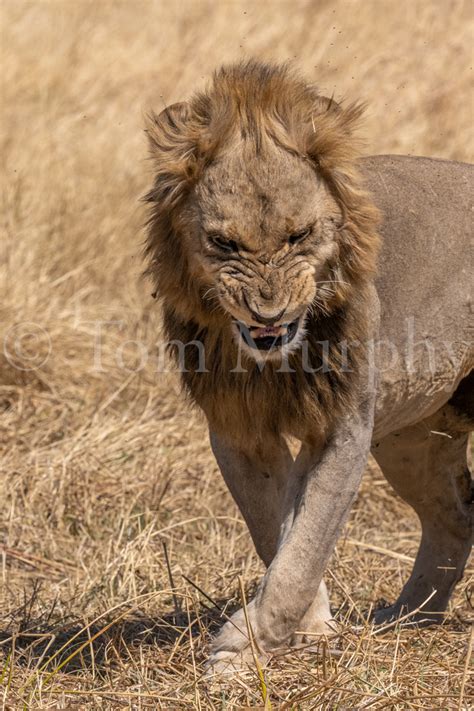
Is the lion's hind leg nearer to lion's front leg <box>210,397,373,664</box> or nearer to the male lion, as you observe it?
the male lion

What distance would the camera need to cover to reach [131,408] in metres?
7.24

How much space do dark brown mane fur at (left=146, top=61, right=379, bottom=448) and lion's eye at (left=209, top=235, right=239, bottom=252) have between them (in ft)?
0.61

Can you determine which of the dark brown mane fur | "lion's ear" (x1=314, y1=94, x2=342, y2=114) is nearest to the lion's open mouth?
the dark brown mane fur

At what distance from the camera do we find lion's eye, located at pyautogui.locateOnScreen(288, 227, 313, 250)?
141 inches

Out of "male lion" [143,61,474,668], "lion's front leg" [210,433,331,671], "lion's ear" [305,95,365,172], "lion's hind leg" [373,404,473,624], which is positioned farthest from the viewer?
"lion's hind leg" [373,404,473,624]

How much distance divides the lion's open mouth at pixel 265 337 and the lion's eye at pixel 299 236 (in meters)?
0.23

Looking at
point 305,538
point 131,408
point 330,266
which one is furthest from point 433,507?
point 131,408

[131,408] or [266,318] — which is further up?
[266,318]

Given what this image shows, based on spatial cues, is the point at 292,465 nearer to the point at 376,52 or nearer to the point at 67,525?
the point at 67,525

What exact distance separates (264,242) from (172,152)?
461 mm

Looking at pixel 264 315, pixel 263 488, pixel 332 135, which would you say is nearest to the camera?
pixel 264 315

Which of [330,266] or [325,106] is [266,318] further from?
[325,106]

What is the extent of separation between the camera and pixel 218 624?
4.45m

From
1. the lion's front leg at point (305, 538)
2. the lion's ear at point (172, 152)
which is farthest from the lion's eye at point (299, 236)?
the lion's front leg at point (305, 538)
